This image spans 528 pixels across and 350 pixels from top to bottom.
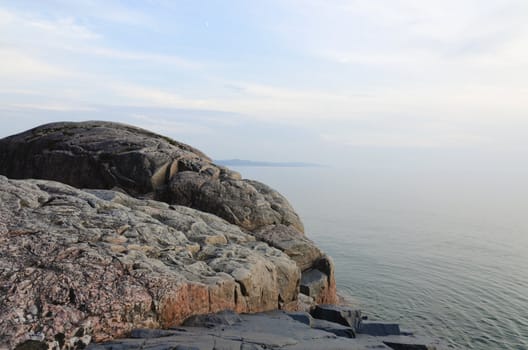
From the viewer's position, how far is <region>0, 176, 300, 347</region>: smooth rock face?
9281 millimetres

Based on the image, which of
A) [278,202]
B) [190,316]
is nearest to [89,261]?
[190,316]

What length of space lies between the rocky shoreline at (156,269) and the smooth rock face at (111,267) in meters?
0.03

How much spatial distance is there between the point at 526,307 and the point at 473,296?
Result: 3.50 meters

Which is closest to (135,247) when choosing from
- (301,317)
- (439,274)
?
(301,317)

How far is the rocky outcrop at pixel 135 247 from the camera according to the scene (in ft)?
31.2

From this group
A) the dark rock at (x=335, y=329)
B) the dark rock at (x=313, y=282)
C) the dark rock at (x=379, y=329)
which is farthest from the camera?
the dark rock at (x=313, y=282)

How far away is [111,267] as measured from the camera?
10.9 metres

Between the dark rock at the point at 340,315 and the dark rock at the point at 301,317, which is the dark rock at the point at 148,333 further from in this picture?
the dark rock at the point at 340,315

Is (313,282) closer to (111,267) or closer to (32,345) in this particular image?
→ (111,267)

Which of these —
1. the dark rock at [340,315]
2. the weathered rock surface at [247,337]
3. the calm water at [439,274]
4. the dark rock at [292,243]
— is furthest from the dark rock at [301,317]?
the calm water at [439,274]

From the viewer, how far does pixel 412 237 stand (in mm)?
59969

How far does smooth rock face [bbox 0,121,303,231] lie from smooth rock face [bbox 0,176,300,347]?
4485 millimetres

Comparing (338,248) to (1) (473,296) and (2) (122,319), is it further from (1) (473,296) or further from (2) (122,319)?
(2) (122,319)

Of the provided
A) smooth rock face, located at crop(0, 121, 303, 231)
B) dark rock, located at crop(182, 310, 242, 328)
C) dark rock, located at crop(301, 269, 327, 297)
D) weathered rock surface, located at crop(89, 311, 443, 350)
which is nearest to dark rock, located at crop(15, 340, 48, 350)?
weathered rock surface, located at crop(89, 311, 443, 350)
